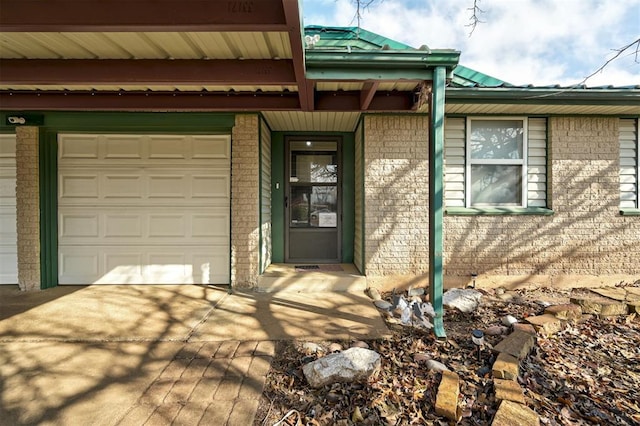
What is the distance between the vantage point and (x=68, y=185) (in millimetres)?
4773

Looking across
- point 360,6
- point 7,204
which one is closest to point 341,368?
point 360,6

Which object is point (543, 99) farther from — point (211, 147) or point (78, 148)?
point (78, 148)

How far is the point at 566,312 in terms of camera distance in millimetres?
3508

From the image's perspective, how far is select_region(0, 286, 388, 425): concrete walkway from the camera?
205cm

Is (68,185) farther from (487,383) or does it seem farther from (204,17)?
(487,383)

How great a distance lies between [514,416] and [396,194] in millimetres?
3130

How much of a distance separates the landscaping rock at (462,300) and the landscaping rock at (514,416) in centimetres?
182

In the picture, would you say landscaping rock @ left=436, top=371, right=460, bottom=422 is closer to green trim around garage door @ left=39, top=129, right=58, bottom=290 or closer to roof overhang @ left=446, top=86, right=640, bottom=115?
roof overhang @ left=446, top=86, right=640, bottom=115

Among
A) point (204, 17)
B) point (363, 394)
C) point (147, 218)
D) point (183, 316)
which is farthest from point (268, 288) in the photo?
point (204, 17)

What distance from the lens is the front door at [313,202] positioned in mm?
5555

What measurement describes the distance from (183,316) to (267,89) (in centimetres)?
295

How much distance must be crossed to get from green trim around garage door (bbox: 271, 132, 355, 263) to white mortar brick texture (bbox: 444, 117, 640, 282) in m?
1.66

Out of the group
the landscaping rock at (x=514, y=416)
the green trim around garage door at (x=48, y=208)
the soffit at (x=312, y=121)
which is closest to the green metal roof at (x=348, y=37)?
the soffit at (x=312, y=121)

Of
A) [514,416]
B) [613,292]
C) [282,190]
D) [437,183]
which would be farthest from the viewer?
[282,190]
